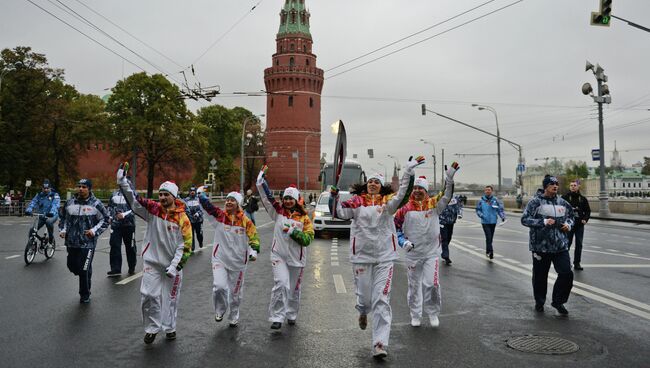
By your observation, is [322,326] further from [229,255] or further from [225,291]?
[229,255]

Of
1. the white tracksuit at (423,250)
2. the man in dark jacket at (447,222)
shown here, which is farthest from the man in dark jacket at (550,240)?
the man in dark jacket at (447,222)

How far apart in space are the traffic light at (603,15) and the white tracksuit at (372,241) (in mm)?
11505

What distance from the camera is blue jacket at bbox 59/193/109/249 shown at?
8.00 metres

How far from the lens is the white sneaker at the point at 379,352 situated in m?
5.05

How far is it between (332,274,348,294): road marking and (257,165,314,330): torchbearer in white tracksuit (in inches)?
82.9

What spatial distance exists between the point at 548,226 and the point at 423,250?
5.49 feet

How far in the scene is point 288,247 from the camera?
6.62 m

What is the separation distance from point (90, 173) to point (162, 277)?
253 feet

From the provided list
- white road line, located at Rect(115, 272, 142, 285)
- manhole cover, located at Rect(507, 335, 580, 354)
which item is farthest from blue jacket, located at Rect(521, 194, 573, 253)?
white road line, located at Rect(115, 272, 142, 285)

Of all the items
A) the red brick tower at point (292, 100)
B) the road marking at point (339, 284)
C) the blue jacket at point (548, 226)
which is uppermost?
the red brick tower at point (292, 100)

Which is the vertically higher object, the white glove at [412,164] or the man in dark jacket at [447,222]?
the white glove at [412,164]

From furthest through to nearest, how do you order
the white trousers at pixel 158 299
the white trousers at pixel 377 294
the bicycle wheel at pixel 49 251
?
the bicycle wheel at pixel 49 251
the white trousers at pixel 158 299
the white trousers at pixel 377 294

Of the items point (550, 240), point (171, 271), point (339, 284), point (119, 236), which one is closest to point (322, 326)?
point (171, 271)

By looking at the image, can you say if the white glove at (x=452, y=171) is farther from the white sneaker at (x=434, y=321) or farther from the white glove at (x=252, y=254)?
the white glove at (x=252, y=254)
